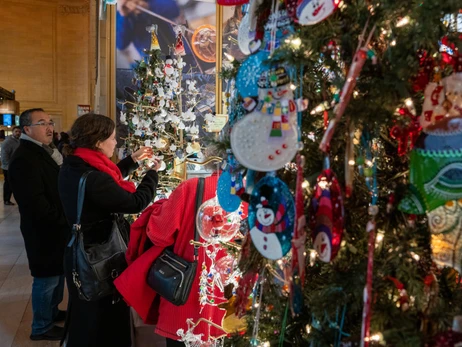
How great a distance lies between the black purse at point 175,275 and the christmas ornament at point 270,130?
87 cm

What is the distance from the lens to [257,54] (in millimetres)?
1247

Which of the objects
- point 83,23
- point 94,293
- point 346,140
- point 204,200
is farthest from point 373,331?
point 83,23

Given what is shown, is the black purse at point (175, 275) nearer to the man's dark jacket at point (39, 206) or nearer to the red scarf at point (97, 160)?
the red scarf at point (97, 160)

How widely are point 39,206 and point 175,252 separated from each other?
149cm

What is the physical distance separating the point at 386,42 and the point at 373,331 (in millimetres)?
740

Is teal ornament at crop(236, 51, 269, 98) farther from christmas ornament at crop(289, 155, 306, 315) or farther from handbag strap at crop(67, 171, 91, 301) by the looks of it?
handbag strap at crop(67, 171, 91, 301)

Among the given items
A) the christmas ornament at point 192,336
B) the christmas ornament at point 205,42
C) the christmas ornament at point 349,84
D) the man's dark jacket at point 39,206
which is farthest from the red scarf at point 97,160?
the christmas ornament at point 205,42

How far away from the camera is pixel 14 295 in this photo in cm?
421

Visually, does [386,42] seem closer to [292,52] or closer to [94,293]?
[292,52]

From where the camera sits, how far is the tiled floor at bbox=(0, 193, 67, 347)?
334 centimetres

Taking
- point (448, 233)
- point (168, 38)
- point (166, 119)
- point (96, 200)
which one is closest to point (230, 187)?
point (448, 233)

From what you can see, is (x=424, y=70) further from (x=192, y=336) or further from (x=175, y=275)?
(x=192, y=336)

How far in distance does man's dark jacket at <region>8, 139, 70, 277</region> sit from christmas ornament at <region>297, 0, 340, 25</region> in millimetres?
2582

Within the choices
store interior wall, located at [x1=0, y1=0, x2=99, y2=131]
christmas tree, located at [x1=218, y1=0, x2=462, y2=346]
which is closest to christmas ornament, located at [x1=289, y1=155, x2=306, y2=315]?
christmas tree, located at [x1=218, y1=0, x2=462, y2=346]
